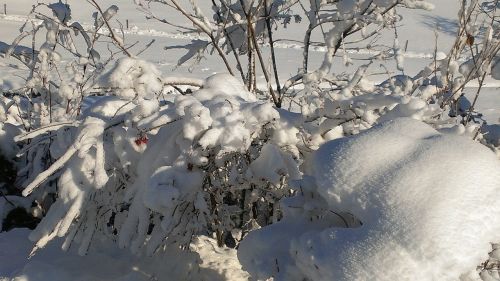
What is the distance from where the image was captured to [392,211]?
1.69 meters

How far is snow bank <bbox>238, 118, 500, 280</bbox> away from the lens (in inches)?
63.3

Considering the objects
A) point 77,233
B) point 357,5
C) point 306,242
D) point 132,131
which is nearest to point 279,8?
point 357,5

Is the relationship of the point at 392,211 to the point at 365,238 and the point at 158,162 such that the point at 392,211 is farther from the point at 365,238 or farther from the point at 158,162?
the point at 158,162

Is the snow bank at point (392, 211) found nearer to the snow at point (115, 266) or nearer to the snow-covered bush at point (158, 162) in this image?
the snow-covered bush at point (158, 162)

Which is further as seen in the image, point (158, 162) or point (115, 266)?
point (115, 266)

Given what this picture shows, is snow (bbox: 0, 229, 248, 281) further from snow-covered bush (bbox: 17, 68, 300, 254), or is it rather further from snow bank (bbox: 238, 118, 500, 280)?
snow bank (bbox: 238, 118, 500, 280)

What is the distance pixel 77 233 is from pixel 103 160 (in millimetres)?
487

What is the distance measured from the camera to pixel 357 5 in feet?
10.7

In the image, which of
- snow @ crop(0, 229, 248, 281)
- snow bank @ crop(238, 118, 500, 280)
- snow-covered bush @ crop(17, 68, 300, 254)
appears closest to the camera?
snow bank @ crop(238, 118, 500, 280)

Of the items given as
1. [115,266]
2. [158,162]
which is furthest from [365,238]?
[115,266]

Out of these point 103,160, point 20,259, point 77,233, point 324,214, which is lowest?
point 20,259

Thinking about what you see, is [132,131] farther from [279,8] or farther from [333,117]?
[279,8]

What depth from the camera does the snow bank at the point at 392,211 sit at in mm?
1608

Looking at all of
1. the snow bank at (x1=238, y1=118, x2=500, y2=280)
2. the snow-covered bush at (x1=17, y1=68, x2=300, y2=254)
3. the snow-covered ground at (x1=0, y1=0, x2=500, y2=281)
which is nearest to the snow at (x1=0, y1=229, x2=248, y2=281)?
the snow-covered ground at (x1=0, y1=0, x2=500, y2=281)
